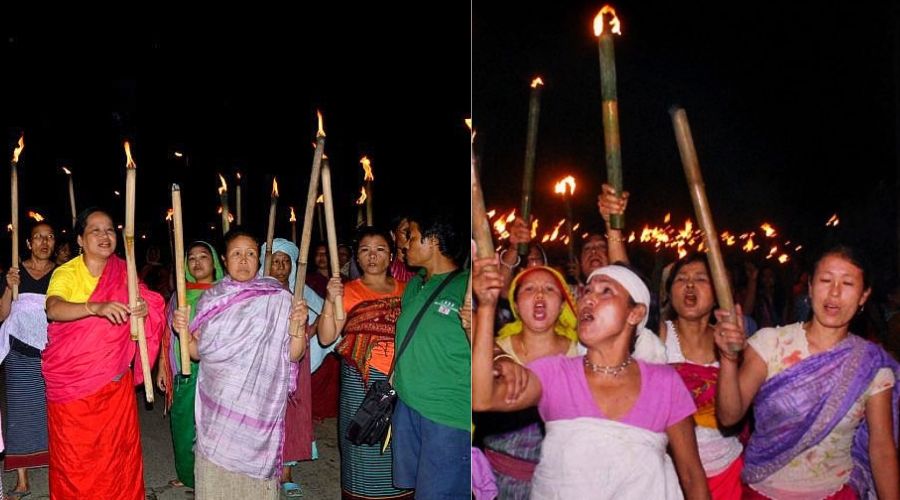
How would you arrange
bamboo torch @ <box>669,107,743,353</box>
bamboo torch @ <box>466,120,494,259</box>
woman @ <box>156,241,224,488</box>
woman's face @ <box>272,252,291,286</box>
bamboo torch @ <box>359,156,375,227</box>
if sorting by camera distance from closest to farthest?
1. bamboo torch @ <box>466,120,494,259</box>
2. bamboo torch @ <box>669,107,743,353</box>
3. bamboo torch @ <box>359,156,375,227</box>
4. woman @ <box>156,241,224,488</box>
5. woman's face @ <box>272,252,291,286</box>

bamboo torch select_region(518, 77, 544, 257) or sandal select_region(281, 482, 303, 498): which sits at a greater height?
bamboo torch select_region(518, 77, 544, 257)

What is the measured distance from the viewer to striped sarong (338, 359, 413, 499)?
4.23 meters

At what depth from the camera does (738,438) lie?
3240mm

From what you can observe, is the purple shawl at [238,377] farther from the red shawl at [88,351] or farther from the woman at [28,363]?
the woman at [28,363]

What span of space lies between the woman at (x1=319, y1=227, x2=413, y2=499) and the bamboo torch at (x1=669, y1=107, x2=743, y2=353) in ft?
7.37

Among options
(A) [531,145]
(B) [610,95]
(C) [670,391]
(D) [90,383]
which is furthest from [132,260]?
(C) [670,391]

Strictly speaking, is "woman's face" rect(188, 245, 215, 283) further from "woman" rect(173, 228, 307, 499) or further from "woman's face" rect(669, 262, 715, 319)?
"woman's face" rect(669, 262, 715, 319)

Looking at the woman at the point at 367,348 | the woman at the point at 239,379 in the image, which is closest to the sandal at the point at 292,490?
the woman at the point at 367,348

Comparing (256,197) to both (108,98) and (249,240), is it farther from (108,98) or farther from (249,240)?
(249,240)

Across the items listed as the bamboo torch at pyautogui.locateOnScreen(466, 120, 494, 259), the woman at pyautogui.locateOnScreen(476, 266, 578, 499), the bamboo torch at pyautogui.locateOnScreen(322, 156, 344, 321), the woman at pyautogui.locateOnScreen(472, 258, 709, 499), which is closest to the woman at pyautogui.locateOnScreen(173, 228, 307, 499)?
the bamboo torch at pyautogui.locateOnScreen(322, 156, 344, 321)

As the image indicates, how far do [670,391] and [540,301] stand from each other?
747 millimetres

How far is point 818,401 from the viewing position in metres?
2.71

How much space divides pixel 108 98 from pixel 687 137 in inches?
641

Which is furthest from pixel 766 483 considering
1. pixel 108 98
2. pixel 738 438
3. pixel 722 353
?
pixel 108 98
